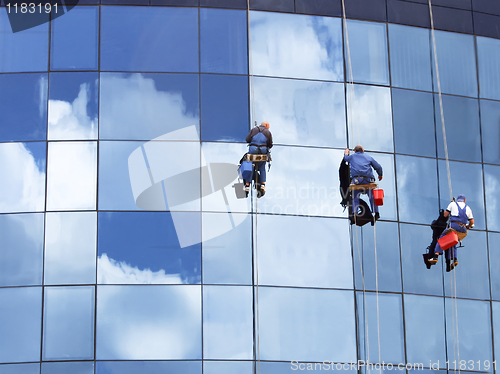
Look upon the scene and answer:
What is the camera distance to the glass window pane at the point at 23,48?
21078mm

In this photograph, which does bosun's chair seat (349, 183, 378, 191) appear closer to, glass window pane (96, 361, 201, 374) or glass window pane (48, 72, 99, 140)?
glass window pane (96, 361, 201, 374)

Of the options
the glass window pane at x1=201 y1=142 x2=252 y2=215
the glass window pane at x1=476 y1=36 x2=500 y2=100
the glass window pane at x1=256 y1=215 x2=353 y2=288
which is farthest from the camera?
the glass window pane at x1=476 y1=36 x2=500 y2=100

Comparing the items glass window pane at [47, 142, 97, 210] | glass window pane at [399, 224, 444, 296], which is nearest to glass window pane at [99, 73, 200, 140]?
glass window pane at [47, 142, 97, 210]

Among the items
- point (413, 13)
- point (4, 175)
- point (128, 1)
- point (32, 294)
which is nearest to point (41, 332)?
point (32, 294)

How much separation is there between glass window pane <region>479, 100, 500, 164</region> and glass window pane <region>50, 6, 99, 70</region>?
33.5 feet

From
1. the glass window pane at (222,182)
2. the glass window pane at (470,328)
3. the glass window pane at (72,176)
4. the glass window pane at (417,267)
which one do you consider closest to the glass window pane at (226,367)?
the glass window pane at (222,182)

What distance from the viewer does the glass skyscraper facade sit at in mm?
19609

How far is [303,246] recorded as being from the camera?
20531 millimetres

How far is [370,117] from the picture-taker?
2194 centimetres

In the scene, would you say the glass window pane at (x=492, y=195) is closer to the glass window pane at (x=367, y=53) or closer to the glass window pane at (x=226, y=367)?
the glass window pane at (x=367, y=53)

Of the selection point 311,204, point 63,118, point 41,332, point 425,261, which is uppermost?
point 63,118

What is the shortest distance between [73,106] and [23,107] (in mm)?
1198

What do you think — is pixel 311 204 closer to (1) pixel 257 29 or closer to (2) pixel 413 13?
(1) pixel 257 29

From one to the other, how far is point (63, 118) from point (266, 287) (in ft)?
20.7
